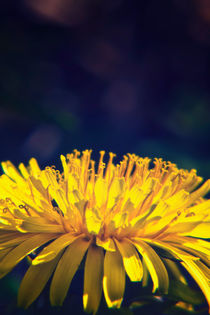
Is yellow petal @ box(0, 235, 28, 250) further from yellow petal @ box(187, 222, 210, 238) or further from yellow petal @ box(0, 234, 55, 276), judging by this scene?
yellow petal @ box(187, 222, 210, 238)

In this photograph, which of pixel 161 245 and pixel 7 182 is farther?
pixel 7 182

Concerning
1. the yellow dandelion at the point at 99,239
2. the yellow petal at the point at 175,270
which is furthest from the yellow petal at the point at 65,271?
the yellow petal at the point at 175,270

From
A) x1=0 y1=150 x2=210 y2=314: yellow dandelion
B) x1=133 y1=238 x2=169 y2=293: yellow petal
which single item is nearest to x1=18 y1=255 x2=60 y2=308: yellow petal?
x1=0 y1=150 x2=210 y2=314: yellow dandelion

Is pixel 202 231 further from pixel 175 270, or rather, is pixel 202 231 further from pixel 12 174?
pixel 12 174

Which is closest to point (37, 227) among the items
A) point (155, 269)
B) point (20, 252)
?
point (20, 252)

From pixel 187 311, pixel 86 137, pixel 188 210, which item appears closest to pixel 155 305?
pixel 187 311

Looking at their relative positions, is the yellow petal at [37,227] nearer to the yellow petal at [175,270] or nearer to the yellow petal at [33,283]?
the yellow petal at [33,283]

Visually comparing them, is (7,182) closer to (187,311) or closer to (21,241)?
(21,241)
